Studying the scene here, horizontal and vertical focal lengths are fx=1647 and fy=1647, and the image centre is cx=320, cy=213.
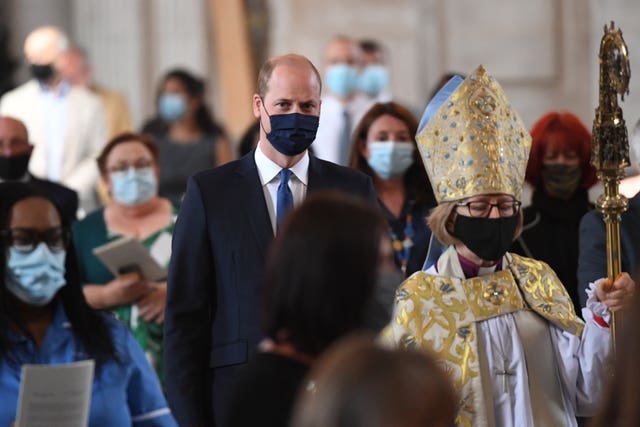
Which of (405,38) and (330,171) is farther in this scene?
(405,38)

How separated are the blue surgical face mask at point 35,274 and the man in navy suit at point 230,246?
0.39m

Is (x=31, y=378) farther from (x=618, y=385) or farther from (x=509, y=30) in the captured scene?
(x=509, y=30)

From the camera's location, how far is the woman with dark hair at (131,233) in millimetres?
7645

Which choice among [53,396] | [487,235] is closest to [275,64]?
[487,235]

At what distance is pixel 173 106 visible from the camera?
1115cm

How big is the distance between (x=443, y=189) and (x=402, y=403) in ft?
9.11

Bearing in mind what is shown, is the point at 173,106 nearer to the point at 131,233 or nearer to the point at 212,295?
the point at 131,233

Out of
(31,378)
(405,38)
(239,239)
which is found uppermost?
Answer: (405,38)

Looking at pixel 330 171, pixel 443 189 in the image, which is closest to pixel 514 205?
pixel 443 189

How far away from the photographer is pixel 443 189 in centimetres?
564

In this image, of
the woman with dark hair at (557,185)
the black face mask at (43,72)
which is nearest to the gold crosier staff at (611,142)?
the woman with dark hair at (557,185)

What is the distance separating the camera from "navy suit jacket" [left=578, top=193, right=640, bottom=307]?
638 cm

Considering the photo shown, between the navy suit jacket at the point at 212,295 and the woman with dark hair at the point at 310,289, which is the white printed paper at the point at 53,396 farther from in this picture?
the woman with dark hair at the point at 310,289

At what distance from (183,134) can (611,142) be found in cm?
547
